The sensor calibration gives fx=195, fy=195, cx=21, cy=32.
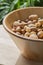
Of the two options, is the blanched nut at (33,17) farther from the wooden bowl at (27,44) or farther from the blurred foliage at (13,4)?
the blurred foliage at (13,4)

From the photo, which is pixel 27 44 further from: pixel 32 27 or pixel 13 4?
pixel 13 4

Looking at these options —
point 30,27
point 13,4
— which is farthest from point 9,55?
point 13,4

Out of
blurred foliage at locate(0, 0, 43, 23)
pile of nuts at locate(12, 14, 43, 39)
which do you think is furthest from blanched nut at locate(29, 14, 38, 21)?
blurred foliage at locate(0, 0, 43, 23)

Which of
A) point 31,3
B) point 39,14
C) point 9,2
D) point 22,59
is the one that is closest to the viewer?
point 22,59

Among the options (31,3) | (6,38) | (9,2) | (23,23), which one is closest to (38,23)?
(23,23)

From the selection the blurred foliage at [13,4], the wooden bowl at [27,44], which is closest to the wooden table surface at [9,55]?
the wooden bowl at [27,44]

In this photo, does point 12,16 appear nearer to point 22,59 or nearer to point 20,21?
point 20,21

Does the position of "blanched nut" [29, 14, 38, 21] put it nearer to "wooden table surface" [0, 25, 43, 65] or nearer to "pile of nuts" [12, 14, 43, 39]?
"pile of nuts" [12, 14, 43, 39]
